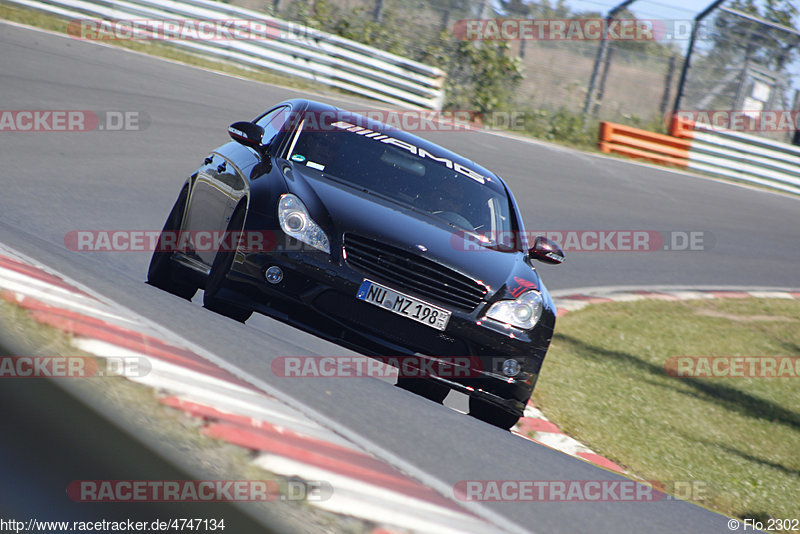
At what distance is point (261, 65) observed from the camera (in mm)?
19484

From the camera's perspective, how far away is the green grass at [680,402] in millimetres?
5867

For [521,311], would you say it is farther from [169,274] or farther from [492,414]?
[169,274]

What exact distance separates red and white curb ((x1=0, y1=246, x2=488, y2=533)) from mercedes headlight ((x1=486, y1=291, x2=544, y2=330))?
2494 millimetres

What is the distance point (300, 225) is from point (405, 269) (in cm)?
62

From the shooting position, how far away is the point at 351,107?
1762cm

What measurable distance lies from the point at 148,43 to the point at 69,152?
982 cm

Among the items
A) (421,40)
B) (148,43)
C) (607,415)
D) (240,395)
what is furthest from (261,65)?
(240,395)

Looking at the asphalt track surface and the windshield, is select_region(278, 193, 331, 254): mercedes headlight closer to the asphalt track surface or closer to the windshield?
the asphalt track surface

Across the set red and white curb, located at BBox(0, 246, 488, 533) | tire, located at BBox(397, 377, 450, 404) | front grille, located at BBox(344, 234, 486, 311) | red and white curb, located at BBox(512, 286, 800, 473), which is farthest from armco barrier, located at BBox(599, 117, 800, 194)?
red and white curb, located at BBox(0, 246, 488, 533)

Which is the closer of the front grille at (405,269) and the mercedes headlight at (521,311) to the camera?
the front grille at (405,269)

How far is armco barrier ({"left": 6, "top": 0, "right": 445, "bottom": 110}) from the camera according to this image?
18.2m

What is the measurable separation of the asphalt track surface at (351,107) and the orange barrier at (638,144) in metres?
1.16

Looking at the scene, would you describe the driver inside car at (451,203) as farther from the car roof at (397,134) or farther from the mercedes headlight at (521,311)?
the mercedes headlight at (521,311)


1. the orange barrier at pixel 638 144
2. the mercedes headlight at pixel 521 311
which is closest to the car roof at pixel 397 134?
the mercedes headlight at pixel 521 311
